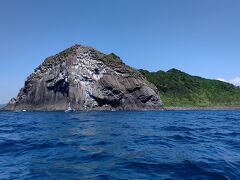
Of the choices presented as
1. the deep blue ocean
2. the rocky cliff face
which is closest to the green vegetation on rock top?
the rocky cliff face

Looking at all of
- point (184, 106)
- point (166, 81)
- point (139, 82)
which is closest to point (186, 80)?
point (166, 81)

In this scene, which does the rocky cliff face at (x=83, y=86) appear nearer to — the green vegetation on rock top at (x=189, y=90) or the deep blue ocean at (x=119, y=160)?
the green vegetation on rock top at (x=189, y=90)

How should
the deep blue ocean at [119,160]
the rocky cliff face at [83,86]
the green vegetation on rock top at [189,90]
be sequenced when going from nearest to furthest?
1. the deep blue ocean at [119,160]
2. the rocky cliff face at [83,86]
3. the green vegetation on rock top at [189,90]

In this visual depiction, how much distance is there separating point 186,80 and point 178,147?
546 feet

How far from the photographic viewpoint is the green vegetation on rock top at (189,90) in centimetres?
16412

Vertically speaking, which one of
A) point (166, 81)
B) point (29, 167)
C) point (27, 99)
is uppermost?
point (166, 81)

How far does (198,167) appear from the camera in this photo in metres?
13.2

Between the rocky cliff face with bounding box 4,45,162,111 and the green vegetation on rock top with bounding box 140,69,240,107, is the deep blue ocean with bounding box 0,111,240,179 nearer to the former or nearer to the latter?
the rocky cliff face with bounding box 4,45,162,111

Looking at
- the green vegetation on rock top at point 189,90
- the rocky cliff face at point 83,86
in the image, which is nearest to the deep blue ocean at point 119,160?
the rocky cliff face at point 83,86

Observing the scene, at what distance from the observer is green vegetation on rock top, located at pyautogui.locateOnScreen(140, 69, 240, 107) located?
164125 mm

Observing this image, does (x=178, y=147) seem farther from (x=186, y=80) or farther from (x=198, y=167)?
(x=186, y=80)

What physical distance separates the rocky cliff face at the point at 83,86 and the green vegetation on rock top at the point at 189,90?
37748 mm

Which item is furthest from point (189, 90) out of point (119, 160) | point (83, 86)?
point (119, 160)

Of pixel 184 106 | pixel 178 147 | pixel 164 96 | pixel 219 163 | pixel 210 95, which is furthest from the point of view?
pixel 210 95
